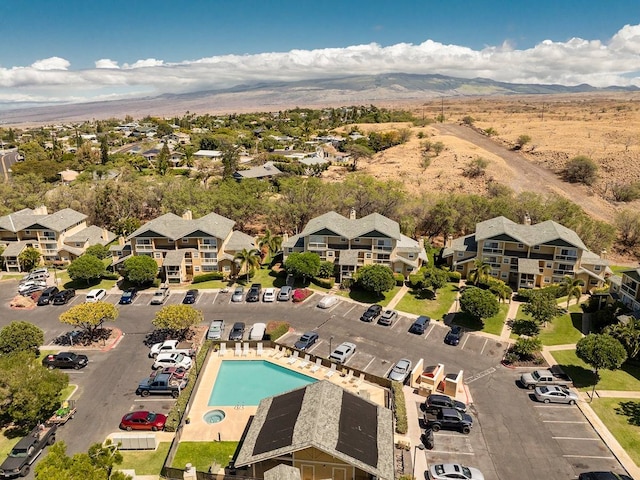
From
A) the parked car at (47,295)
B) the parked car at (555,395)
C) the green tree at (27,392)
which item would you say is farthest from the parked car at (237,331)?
the parked car at (555,395)

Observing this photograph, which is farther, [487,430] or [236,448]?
[487,430]

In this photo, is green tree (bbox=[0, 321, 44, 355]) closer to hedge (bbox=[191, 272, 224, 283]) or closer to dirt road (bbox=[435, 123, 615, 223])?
hedge (bbox=[191, 272, 224, 283])

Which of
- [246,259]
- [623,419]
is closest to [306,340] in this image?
[246,259]

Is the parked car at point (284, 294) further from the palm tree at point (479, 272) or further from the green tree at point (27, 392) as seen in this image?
the green tree at point (27, 392)

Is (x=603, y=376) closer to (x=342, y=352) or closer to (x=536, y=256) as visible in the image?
(x=536, y=256)

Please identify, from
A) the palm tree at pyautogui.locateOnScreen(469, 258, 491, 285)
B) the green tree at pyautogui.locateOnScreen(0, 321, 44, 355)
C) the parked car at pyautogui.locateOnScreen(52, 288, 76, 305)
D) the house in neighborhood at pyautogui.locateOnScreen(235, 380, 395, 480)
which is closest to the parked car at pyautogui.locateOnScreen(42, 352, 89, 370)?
the green tree at pyautogui.locateOnScreen(0, 321, 44, 355)

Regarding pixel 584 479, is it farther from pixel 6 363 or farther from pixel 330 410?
pixel 6 363

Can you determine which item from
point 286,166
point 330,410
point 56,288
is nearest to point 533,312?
point 330,410
